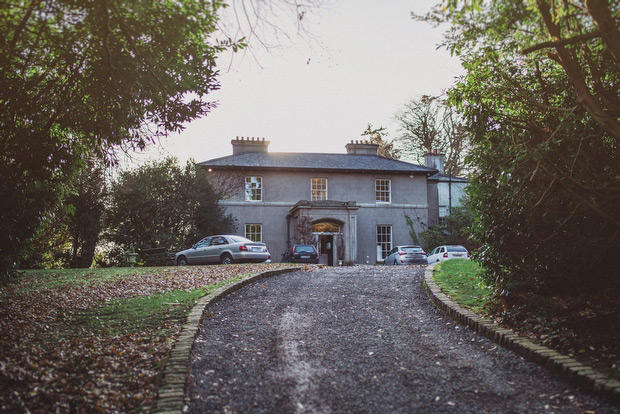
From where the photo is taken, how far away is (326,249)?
97.1ft

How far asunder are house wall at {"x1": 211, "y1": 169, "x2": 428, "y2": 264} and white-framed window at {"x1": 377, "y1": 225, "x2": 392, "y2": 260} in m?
0.28

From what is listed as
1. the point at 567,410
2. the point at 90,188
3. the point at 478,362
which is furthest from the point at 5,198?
the point at 90,188

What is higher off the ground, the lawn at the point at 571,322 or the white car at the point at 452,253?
the white car at the point at 452,253

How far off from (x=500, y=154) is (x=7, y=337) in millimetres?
6917

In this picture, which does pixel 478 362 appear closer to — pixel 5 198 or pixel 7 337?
pixel 7 337

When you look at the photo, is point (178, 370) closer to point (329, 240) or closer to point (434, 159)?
point (329, 240)

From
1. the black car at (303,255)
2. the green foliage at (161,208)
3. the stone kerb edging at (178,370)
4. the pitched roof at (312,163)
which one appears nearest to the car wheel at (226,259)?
the black car at (303,255)

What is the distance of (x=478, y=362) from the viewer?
5625mm

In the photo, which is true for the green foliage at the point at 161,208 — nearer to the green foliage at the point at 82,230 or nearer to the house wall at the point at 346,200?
the green foliage at the point at 82,230

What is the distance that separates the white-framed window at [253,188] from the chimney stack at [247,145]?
369 cm

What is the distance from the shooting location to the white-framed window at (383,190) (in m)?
32.2

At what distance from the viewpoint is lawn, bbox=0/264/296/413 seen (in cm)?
428

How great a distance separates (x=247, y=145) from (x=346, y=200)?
800cm

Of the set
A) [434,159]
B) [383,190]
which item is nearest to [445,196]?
[434,159]
